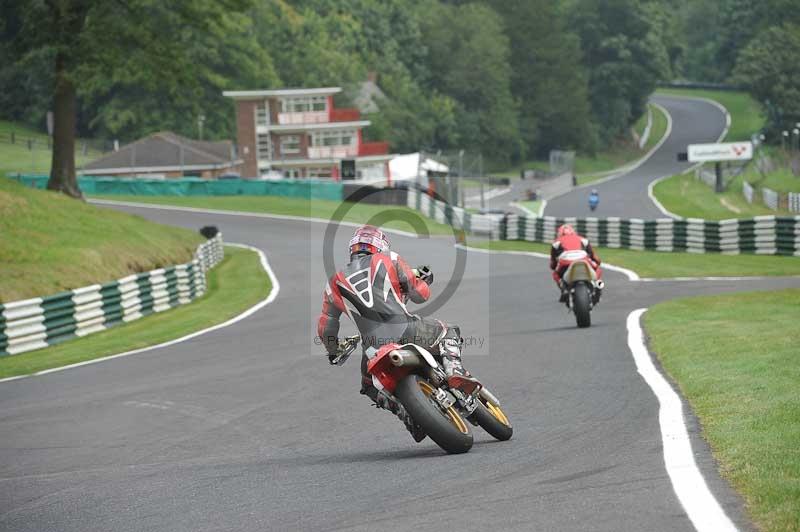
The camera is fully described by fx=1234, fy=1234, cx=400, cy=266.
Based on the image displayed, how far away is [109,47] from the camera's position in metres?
40.5

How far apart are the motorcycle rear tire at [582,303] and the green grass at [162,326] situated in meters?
6.77

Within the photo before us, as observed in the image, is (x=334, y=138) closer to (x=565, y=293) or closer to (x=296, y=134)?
(x=296, y=134)

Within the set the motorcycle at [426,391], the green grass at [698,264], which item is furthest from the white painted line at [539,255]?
the motorcycle at [426,391]

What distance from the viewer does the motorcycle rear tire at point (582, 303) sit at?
673 inches

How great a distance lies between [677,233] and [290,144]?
62.0m

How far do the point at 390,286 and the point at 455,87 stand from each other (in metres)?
121

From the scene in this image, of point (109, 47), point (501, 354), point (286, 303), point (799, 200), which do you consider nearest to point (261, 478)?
point (501, 354)

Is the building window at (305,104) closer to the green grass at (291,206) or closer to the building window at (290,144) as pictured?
the building window at (290,144)

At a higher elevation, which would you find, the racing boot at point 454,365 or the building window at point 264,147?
the building window at point 264,147

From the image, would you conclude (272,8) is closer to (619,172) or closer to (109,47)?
(619,172)

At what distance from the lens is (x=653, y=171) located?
362ft

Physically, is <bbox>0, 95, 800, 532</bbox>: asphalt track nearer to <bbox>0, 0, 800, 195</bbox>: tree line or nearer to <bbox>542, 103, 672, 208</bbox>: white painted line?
<bbox>0, 0, 800, 195</bbox>: tree line

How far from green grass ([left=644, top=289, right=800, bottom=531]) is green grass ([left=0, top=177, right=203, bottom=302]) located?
1258 centimetres

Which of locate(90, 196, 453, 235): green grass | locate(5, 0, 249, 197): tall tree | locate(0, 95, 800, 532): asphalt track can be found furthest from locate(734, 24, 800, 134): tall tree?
locate(0, 95, 800, 532): asphalt track
